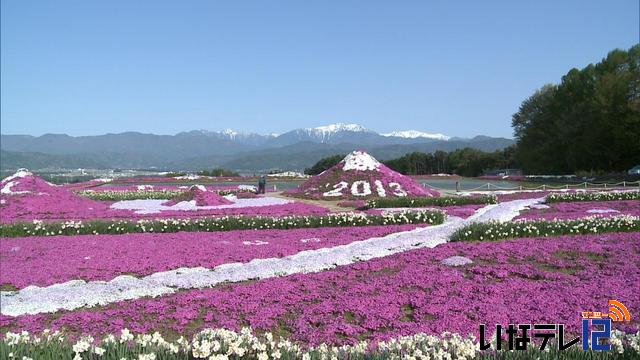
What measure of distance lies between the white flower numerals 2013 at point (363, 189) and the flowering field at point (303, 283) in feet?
41.8

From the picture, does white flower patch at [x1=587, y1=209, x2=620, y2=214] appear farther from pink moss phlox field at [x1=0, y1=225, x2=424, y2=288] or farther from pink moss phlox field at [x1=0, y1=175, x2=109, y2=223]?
pink moss phlox field at [x1=0, y1=175, x2=109, y2=223]

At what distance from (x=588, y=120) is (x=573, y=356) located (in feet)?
199

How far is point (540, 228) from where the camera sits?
675 inches

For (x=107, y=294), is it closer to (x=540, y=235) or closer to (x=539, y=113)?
(x=540, y=235)

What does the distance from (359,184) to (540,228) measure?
804 inches

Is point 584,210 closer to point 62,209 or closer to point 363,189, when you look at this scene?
point 363,189

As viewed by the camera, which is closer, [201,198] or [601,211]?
[601,211]

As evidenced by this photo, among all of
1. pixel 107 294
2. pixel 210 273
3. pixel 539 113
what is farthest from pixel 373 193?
pixel 539 113

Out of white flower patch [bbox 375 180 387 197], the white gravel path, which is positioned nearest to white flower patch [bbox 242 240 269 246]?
the white gravel path

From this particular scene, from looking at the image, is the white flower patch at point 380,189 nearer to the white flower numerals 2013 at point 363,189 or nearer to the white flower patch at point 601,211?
the white flower numerals 2013 at point 363,189

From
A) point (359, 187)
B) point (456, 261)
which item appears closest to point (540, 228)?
point (456, 261)

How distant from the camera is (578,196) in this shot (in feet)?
94.6

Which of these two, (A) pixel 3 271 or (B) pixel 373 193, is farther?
(B) pixel 373 193

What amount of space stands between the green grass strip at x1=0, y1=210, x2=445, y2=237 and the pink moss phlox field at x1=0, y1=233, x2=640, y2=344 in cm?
766
